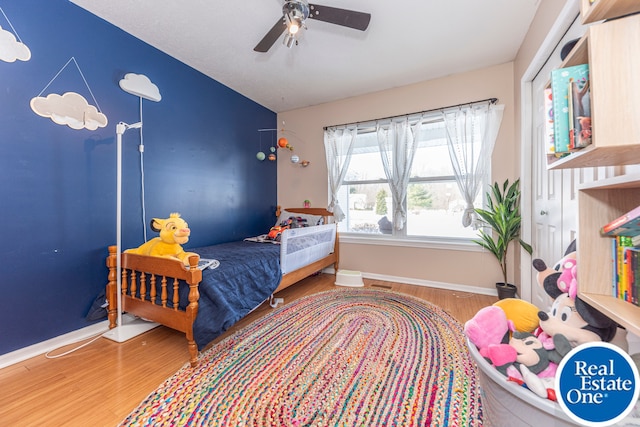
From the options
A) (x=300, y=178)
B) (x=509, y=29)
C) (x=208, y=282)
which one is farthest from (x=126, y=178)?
(x=509, y=29)

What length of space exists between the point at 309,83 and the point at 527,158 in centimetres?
240

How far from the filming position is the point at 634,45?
567mm

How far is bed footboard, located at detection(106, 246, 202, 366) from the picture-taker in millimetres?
1490

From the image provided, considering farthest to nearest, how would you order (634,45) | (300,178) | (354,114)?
(300,178), (354,114), (634,45)

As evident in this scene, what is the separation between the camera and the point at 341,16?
1583 millimetres

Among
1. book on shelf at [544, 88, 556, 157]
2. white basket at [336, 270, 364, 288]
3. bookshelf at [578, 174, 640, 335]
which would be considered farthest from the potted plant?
book on shelf at [544, 88, 556, 157]

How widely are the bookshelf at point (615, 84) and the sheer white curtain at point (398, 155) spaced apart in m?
2.41

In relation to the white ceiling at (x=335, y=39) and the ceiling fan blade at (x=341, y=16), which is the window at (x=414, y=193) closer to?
the white ceiling at (x=335, y=39)

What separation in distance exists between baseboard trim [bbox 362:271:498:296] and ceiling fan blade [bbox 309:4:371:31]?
2.63m

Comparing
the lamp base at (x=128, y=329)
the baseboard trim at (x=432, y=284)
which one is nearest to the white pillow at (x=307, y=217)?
the baseboard trim at (x=432, y=284)

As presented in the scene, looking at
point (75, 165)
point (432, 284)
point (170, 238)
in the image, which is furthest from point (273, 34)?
point (432, 284)

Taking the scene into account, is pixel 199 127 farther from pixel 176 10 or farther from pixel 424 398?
pixel 424 398

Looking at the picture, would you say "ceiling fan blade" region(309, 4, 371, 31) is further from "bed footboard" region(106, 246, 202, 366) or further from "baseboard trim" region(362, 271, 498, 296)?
"baseboard trim" region(362, 271, 498, 296)

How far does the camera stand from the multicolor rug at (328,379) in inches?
44.4
